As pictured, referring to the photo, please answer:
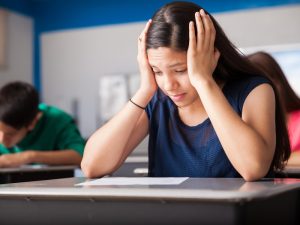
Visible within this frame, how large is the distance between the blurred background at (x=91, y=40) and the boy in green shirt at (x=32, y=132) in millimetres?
1715

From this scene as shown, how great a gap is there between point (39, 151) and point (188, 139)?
1.21m

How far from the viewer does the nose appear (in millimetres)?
1395

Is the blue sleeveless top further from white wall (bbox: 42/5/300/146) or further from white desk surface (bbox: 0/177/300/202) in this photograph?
white wall (bbox: 42/5/300/146)

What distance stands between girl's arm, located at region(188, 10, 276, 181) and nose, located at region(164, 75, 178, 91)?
0.05 meters

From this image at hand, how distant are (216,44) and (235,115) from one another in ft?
0.88

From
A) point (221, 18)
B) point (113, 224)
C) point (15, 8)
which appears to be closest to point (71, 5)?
point (15, 8)

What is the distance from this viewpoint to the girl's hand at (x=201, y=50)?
4.53 ft

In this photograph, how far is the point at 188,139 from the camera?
1511 mm

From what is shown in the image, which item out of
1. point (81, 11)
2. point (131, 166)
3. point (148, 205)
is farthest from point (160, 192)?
point (81, 11)

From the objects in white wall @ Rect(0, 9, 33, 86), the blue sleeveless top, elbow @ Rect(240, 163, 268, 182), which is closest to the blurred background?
white wall @ Rect(0, 9, 33, 86)

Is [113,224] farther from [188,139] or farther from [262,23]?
[262,23]

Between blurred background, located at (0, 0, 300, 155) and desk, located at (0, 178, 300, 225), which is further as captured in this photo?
blurred background, located at (0, 0, 300, 155)

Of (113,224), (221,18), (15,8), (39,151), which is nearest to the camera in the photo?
(113,224)

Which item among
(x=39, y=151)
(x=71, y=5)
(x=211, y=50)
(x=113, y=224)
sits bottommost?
(x=39, y=151)
